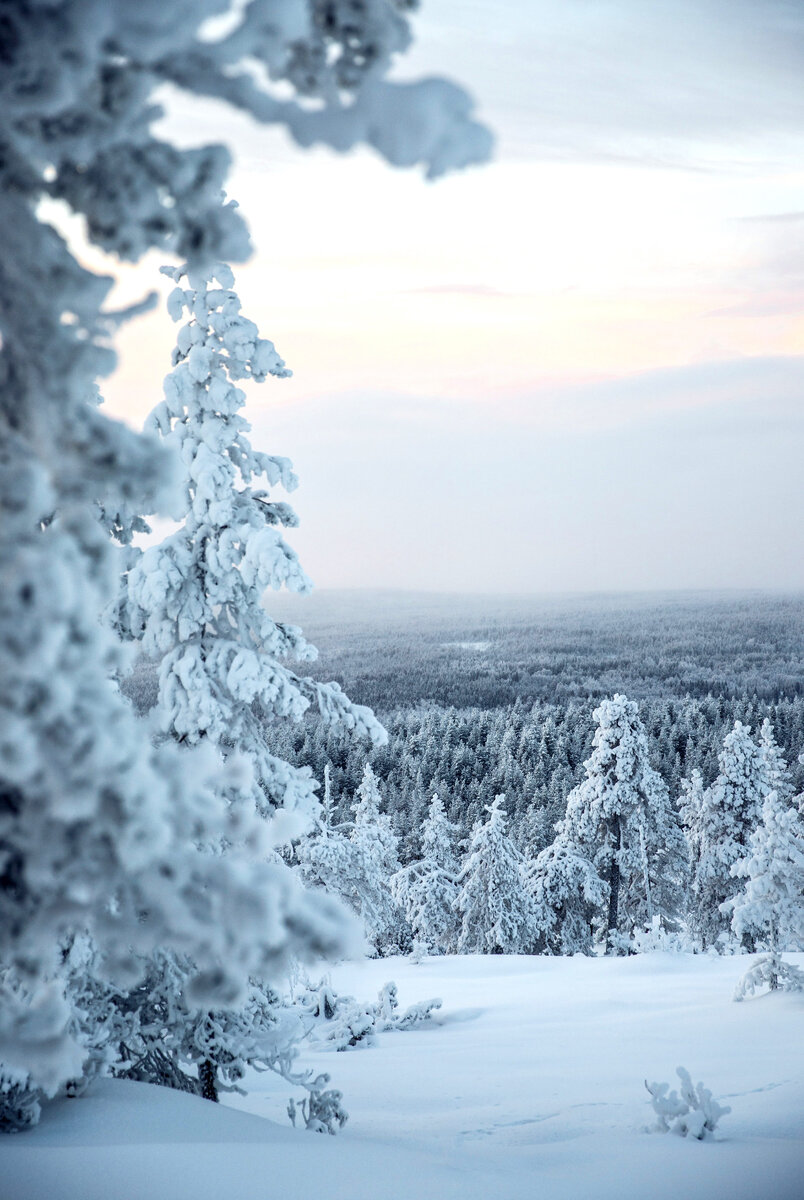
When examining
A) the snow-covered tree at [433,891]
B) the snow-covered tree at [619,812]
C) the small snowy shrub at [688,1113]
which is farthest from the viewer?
the snow-covered tree at [433,891]

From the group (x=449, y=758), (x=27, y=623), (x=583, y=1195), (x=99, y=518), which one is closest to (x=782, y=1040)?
(x=583, y=1195)

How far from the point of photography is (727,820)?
3762 centimetres

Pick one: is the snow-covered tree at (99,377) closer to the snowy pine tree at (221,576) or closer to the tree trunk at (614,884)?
the snowy pine tree at (221,576)

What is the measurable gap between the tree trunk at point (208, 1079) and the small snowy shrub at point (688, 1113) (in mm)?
4157

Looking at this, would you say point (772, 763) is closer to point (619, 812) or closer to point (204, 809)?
point (619, 812)

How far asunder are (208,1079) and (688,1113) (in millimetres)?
4564

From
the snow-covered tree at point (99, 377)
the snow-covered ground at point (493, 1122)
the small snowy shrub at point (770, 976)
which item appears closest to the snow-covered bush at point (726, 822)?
the snow-covered ground at point (493, 1122)

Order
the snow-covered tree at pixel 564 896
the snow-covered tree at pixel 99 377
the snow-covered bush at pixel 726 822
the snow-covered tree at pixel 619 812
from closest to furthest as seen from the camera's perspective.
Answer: the snow-covered tree at pixel 99 377
the snow-covered tree at pixel 619 812
the snow-covered tree at pixel 564 896
the snow-covered bush at pixel 726 822

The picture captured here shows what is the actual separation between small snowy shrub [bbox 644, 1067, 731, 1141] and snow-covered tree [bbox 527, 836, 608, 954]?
25.6 metres

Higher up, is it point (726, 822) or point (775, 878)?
point (775, 878)

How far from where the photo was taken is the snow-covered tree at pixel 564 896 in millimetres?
33594

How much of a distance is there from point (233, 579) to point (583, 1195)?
6.43 metres

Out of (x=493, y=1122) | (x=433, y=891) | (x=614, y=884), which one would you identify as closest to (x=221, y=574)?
(x=493, y=1122)

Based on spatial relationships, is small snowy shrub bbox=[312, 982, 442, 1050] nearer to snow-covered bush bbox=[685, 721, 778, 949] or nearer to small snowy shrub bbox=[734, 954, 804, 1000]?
small snowy shrub bbox=[734, 954, 804, 1000]
